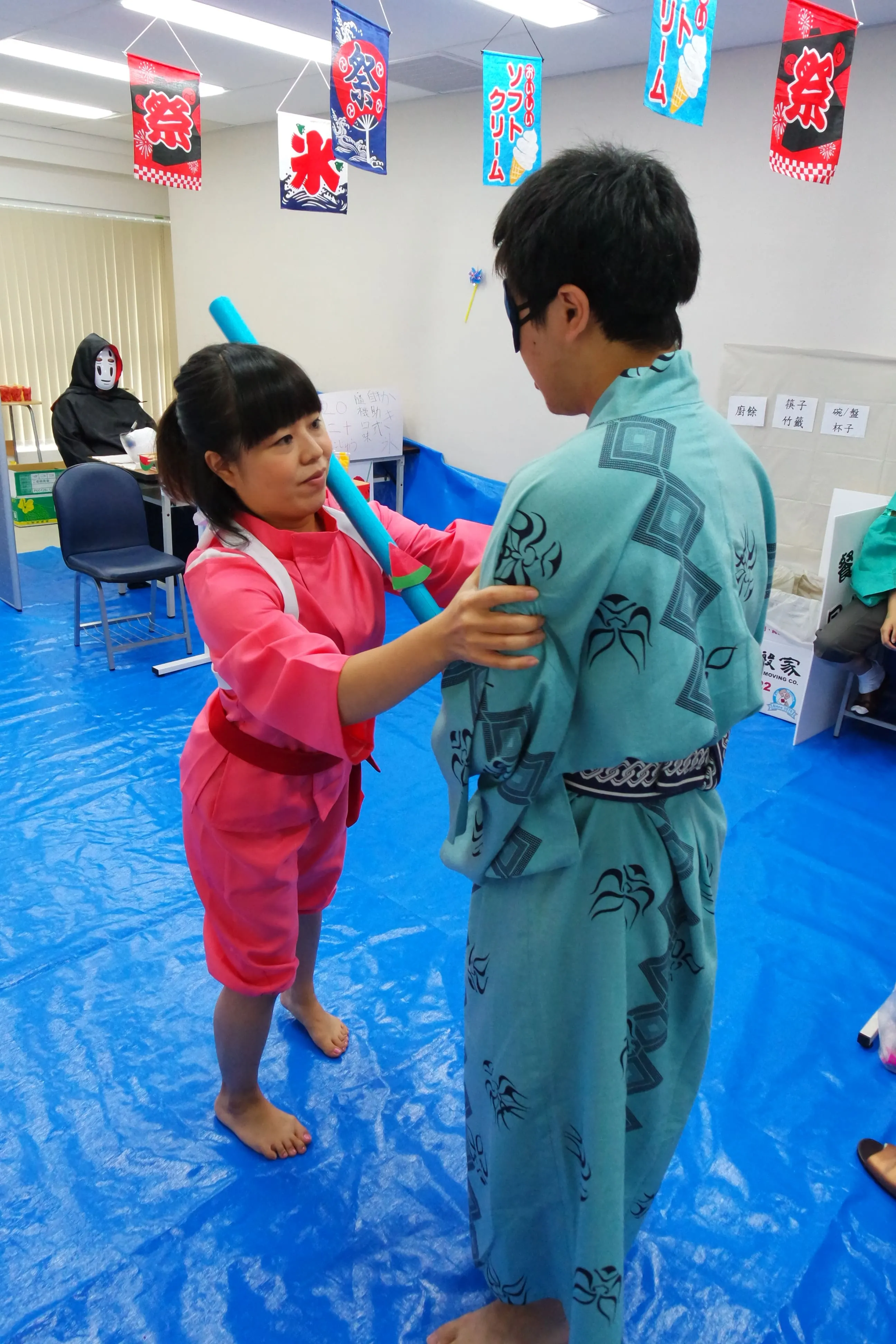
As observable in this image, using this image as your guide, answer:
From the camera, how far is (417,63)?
418cm

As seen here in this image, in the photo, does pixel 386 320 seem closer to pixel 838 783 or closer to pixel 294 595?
pixel 838 783

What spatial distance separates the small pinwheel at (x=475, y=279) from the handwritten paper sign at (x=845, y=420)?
2.09 m

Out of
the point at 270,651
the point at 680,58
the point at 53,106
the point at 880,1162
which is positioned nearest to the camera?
the point at 270,651

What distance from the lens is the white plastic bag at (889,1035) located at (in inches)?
72.8

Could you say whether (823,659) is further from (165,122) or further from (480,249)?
(165,122)

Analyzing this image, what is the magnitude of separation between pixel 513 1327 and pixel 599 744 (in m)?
0.95

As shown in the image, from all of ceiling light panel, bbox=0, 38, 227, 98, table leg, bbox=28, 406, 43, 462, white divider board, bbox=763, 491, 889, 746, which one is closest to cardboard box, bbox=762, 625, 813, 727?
white divider board, bbox=763, 491, 889, 746

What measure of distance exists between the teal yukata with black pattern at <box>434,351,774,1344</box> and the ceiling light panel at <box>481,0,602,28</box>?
3.14 metres

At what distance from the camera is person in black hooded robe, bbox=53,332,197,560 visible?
5203mm

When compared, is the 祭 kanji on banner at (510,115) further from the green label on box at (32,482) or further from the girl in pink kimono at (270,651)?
the green label on box at (32,482)

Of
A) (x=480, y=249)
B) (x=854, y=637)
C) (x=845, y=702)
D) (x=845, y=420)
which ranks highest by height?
(x=480, y=249)

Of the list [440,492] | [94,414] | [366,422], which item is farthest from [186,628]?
[94,414]

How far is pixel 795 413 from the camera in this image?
373cm

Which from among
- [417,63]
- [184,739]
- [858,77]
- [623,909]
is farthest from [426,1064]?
[417,63]
